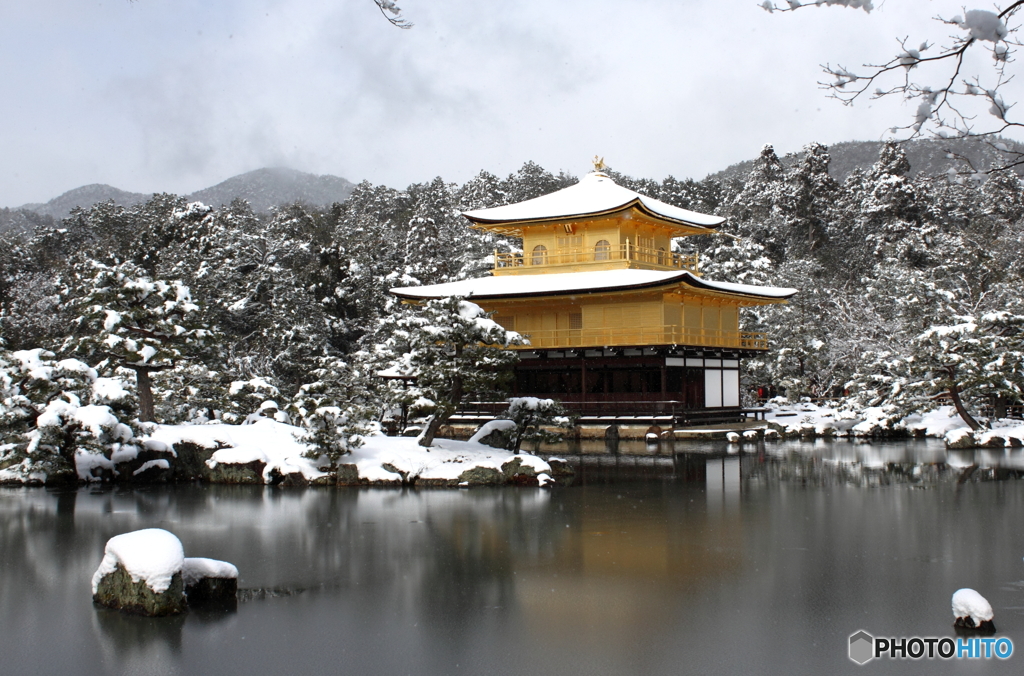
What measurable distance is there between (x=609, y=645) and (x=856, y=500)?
29.6 ft

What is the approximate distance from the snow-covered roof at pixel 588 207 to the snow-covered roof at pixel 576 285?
7.82 ft

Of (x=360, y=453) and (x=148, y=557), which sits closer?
(x=148, y=557)

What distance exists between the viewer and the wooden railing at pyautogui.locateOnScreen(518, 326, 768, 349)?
31.5m

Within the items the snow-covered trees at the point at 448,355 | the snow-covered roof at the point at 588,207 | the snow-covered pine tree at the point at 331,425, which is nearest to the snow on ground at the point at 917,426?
the snow-covered roof at the point at 588,207

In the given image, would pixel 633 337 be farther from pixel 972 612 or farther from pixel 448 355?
pixel 972 612

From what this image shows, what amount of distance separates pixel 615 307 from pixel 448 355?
15176 mm

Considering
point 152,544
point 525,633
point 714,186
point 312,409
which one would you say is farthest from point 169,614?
point 714,186

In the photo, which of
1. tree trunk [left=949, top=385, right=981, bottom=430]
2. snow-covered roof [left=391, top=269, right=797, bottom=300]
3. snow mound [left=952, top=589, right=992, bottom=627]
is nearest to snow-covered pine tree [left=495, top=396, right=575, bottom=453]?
snow-covered roof [left=391, top=269, right=797, bottom=300]

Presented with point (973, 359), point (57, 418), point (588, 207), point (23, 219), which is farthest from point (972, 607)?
point (23, 219)

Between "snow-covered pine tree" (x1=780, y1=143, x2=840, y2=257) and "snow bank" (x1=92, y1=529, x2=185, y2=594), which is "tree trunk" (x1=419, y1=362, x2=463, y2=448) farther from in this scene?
"snow-covered pine tree" (x1=780, y1=143, x2=840, y2=257)

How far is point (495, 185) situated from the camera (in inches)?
2530

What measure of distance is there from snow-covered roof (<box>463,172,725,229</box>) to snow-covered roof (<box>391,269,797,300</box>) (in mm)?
2383

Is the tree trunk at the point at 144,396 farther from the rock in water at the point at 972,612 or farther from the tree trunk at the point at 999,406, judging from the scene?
the tree trunk at the point at 999,406

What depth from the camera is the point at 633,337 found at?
3203 cm
